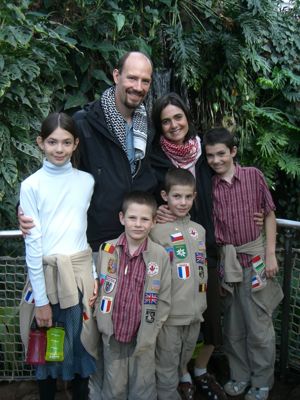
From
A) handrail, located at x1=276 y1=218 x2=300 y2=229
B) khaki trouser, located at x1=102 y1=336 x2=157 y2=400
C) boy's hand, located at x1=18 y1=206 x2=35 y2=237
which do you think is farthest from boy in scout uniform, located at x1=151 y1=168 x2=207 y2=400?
boy's hand, located at x1=18 y1=206 x2=35 y2=237

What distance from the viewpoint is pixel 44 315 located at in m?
2.41

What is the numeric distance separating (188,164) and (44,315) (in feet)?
3.85

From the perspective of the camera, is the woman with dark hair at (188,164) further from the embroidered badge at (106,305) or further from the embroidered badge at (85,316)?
the embroidered badge at (85,316)

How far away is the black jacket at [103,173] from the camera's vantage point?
262 cm

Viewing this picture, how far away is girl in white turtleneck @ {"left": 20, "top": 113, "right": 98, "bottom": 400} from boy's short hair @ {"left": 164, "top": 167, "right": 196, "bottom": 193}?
0.44 metres

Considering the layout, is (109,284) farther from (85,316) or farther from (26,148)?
(26,148)

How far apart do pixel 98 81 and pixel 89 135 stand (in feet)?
7.74

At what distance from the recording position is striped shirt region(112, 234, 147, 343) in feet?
8.32

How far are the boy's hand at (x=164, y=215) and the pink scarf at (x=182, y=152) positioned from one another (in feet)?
0.90

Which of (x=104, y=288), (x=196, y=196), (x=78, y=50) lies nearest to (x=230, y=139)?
(x=196, y=196)

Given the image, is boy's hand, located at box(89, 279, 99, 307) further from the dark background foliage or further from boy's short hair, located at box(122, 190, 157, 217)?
the dark background foliage

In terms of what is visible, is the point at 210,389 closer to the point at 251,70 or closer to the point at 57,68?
the point at 57,68

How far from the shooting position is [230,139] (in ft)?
9.45

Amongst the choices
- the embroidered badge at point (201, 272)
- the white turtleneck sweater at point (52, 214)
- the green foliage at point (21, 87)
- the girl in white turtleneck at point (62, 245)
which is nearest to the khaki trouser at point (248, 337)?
the embroidered badge at point (201, 272)
